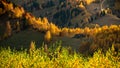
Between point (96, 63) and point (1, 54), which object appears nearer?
point (96, 63)

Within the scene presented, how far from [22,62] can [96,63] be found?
27.1 feet

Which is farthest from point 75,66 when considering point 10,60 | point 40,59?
point 10,60

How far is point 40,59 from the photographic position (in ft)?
149

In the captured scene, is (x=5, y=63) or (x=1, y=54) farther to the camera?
(x=1, y=54)

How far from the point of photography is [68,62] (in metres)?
44.4

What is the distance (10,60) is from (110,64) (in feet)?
37.0

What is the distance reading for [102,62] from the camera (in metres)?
45.5

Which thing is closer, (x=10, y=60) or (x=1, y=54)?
(x=10, y=60)

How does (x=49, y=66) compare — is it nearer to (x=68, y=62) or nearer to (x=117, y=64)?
(x=68, y=62)

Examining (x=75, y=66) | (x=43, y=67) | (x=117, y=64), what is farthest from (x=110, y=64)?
(x=43, y=67)

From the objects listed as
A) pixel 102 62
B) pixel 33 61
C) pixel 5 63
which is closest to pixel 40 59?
pixel 33 61

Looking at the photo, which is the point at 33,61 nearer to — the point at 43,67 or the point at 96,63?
the point at 43,67

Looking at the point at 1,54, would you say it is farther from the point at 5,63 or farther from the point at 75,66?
the point at 75,66

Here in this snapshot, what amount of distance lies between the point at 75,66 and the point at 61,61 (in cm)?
225
